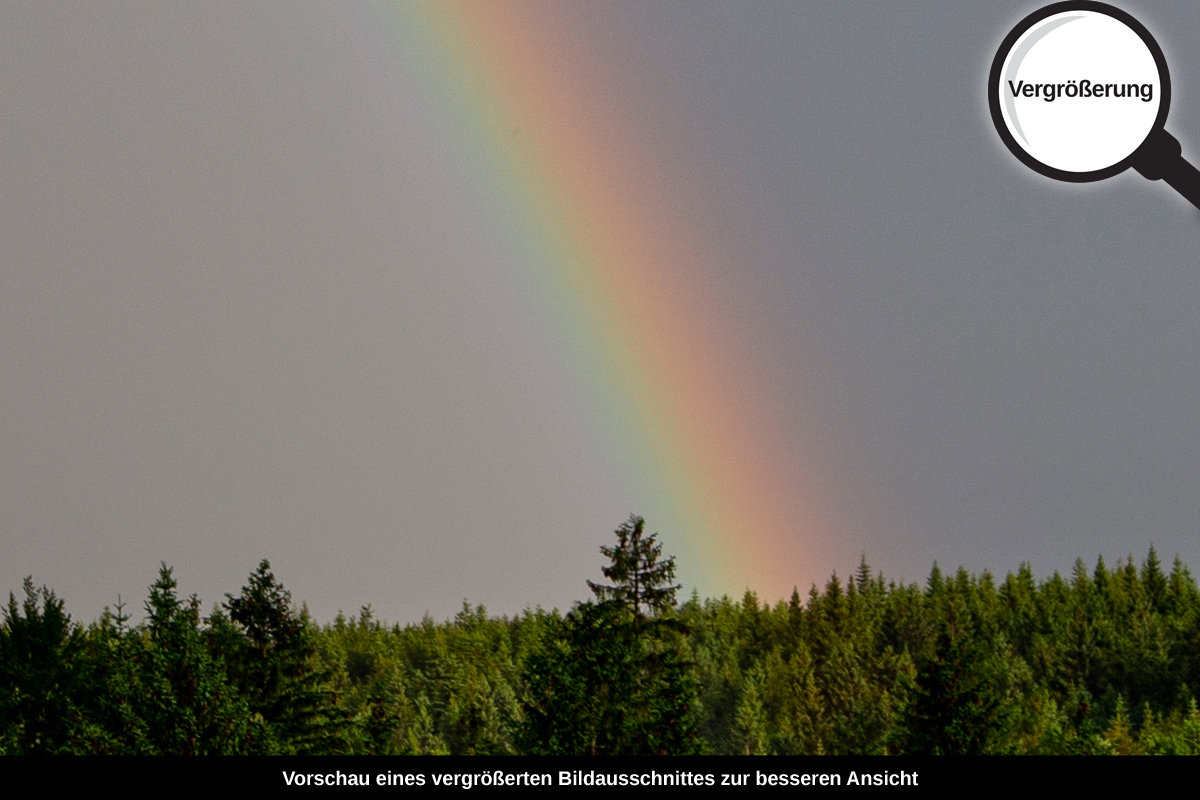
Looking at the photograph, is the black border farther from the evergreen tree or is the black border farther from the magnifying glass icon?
the evergreen tree

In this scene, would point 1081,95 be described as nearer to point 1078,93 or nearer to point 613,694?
point 1078,93

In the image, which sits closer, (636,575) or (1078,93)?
(1078,93)

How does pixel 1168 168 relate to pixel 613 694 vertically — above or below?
below

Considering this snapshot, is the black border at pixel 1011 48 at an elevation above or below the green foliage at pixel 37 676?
below

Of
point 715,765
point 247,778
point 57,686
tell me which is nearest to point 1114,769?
point 715,765

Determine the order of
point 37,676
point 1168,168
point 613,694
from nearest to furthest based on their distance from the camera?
point 1168,168
point 613,694
point 37,676

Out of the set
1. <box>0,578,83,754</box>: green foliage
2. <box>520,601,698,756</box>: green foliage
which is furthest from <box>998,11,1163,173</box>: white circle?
<box>0,578,83,754</box>: green foliage

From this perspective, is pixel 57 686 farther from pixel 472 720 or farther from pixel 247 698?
pixel 472 720

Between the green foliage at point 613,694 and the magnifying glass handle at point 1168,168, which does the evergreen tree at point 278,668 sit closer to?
the green foliage at point 613,694

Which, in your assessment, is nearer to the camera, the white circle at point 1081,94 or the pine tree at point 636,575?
the white circle at point 1081,94

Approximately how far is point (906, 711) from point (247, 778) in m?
73.6

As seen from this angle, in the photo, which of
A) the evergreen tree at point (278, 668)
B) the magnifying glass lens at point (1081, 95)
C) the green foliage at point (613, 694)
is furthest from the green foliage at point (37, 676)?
the magnifying glass lens at point (1081, 95)

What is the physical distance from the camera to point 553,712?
71312 mm

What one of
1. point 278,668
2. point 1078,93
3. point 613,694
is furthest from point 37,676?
point 1078,93
